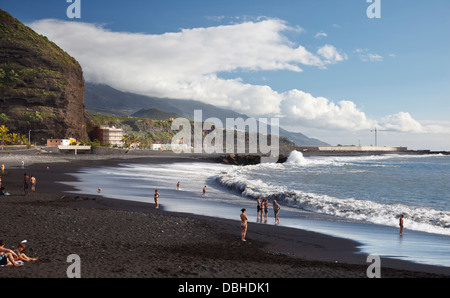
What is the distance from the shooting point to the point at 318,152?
199 meters

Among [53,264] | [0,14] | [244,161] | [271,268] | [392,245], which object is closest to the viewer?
[53,264]

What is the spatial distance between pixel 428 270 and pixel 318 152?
192080 mm

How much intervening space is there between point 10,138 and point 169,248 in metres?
108

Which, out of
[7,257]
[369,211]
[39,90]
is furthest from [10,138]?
[7,257]

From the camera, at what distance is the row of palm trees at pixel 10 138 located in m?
101

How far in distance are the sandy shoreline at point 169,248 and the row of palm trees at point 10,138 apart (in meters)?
96.6

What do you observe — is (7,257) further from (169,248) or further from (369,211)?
(369,211)

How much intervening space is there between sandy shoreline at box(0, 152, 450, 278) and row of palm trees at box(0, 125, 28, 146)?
96621 mm

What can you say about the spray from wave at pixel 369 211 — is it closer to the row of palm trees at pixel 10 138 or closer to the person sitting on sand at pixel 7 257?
the person sitting on sand at pixel 7 257

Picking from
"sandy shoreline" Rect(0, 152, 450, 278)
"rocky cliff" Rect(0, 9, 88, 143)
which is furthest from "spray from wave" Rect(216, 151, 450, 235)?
"rocky cliff" Rect(0, 9, 88, 143)

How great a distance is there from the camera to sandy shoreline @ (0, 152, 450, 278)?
36.2 ft

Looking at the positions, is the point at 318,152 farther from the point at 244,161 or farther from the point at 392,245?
the point at 392,245
